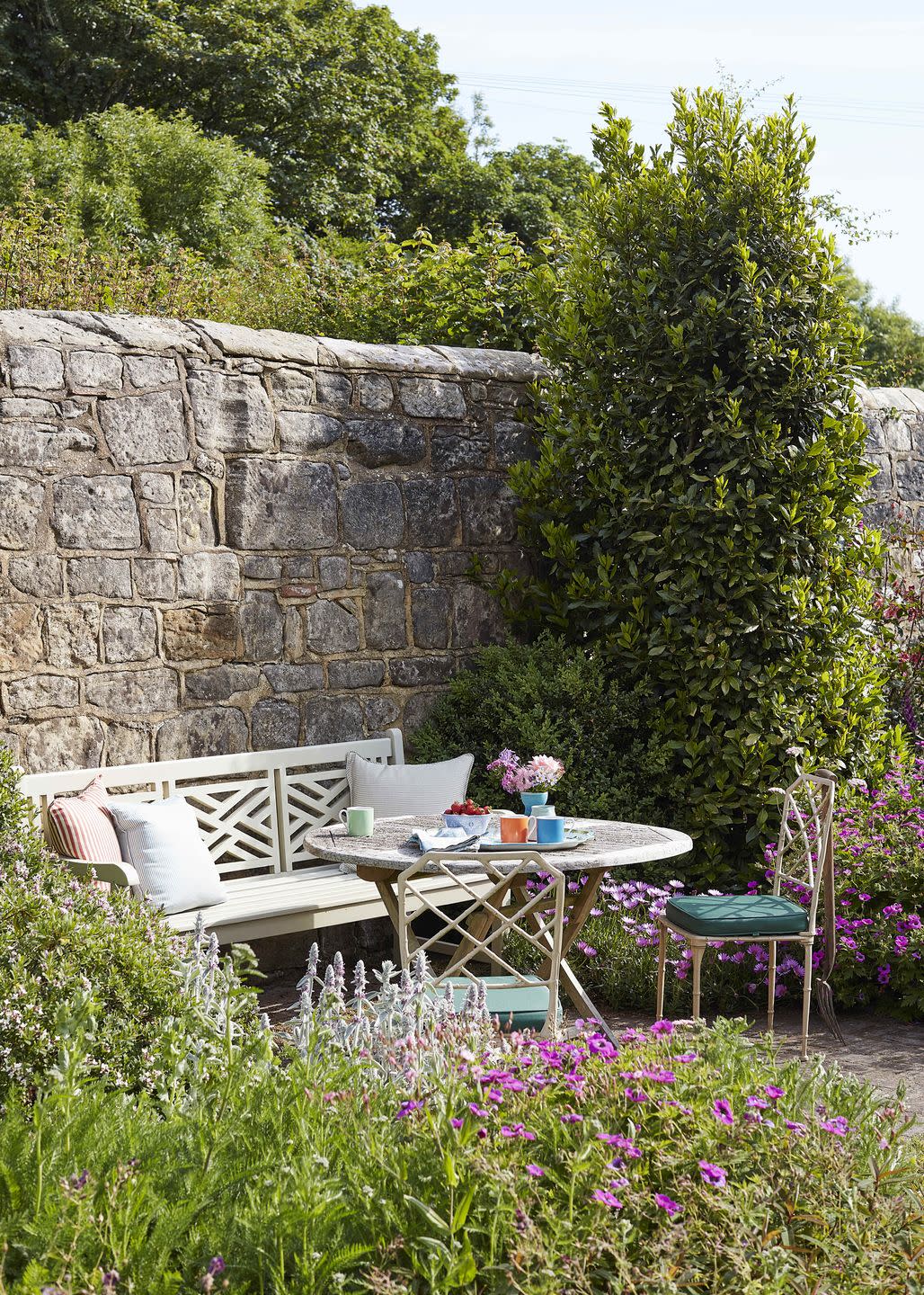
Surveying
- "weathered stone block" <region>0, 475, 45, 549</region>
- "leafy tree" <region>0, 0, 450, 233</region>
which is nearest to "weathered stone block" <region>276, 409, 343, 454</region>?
"weathered stone block" <region>0, 475, 45, 549</region>

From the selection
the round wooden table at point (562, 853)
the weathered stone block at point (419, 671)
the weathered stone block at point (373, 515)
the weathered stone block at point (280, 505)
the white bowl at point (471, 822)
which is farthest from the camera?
the weathered stone block at point (419, 671)

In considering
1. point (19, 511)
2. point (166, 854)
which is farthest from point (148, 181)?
point (166, 854)

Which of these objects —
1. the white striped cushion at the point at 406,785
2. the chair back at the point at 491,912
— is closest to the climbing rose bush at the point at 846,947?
the chair back at the point at 491,912

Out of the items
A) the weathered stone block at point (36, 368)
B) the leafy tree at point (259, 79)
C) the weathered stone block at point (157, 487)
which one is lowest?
the weathered stone block at point (157, 487)

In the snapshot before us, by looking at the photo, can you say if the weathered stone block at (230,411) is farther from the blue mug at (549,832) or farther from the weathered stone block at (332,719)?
the blue mug at (549,832)

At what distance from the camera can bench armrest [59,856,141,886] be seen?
13.8ft

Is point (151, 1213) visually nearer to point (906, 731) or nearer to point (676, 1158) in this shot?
point (676, 1158)

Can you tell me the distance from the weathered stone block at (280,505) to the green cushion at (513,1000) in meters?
2.27

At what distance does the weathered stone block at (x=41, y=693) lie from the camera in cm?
468

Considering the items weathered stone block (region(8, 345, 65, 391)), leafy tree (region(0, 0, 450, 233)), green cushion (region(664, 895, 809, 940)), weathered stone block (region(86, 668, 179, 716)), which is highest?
leafy tree (region(0, 0, 450, 233))

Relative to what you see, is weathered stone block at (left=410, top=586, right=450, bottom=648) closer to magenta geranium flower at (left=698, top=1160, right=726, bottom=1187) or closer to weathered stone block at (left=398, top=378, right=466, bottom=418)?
weathered stone block at (left=398, top=378, right=466, bottom=418)

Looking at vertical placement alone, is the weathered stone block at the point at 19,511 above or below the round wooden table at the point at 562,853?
above

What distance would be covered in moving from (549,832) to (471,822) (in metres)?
0.27

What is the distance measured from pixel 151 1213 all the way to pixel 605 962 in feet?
11.4
